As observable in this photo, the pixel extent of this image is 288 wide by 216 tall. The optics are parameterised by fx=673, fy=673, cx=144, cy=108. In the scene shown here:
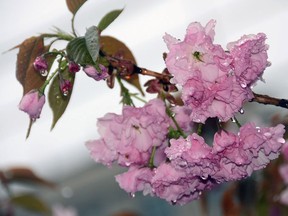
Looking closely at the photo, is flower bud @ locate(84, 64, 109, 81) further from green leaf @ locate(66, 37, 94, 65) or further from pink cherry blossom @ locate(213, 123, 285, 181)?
pink cherry blossom @ locate(213, 123, 285, 181)

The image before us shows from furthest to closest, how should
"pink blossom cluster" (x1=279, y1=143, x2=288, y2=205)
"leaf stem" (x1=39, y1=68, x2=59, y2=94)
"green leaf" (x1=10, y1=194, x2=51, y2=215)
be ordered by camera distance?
"green leaf" (x1=10, y1=194, x2=51, y2=215) → "pink blossom cluster" (x1=279, y1=143, x2=288, y2=205) → "leaf stem" (x1=39, y1=68, x2=59, y2=94)

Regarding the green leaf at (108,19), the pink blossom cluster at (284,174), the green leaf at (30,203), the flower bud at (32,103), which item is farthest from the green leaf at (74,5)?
the green leaf at (30,203)

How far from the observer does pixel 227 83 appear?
2.67ft

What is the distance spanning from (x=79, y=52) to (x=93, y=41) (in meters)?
0.02

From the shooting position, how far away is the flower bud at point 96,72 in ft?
2.77

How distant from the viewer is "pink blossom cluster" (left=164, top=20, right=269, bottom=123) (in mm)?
806

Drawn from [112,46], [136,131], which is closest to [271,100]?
[136,131]

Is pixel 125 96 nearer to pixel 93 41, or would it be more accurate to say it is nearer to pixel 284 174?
pixel 93 41

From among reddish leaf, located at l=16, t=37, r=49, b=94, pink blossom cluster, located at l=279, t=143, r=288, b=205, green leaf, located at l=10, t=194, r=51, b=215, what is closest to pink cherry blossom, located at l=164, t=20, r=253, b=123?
reddish leaf, located at l=16, t=37, r=49, b=94

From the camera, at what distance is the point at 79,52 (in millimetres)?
856

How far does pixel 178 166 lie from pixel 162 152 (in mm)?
86

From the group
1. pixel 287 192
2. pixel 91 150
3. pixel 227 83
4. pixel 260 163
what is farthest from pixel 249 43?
pixel 287 192

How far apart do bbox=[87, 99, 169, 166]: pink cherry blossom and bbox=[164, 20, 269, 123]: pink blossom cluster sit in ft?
0.34

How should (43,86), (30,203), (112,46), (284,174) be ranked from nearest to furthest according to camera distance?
(43,86) < (112,46) < (284,174) < (30,203)
